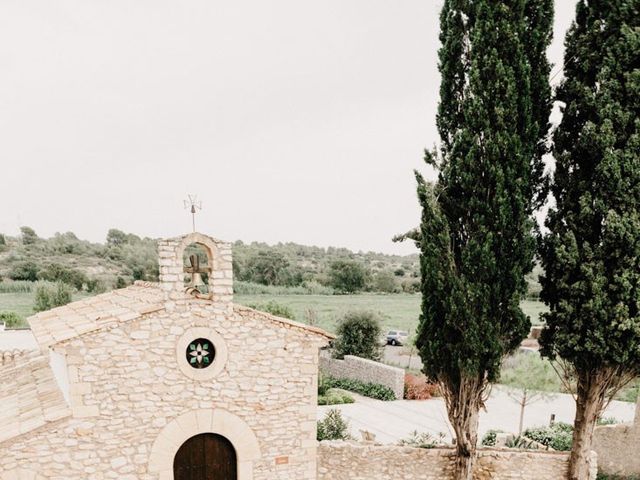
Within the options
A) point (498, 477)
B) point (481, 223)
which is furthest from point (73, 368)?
point (498, 477)

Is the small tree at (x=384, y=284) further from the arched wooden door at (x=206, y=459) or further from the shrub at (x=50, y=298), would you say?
the arched wooden door at (x=206, y=459)

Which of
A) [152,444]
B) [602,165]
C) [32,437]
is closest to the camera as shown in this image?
[32,437]

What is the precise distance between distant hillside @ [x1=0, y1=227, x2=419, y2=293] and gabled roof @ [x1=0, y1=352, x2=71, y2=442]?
25.6m

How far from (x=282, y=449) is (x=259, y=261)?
45068mm

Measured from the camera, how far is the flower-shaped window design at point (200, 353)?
8438 millimetres

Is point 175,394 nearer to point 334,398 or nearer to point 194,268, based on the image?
point 194,268

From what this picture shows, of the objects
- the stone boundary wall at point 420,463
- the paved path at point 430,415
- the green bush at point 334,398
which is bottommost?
the paved path at point 430,415

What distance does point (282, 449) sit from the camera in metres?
9.09

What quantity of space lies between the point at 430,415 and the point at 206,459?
1269 cm

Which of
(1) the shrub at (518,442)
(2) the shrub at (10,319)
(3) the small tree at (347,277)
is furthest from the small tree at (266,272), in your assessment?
(1) the shrub at (518,442)

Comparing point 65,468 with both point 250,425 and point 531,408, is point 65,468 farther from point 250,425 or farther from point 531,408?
point 531,408

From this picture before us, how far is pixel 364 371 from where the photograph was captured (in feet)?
75.2

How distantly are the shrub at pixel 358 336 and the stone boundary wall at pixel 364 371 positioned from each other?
36.5 inches

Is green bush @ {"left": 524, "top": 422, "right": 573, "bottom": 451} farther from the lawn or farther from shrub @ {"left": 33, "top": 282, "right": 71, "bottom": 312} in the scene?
the lawn
